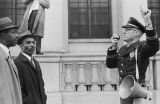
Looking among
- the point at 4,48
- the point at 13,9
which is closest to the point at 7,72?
the point at 4,48

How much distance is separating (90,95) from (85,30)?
163 inches

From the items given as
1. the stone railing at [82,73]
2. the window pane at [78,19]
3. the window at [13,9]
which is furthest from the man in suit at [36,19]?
the window at [13,9]

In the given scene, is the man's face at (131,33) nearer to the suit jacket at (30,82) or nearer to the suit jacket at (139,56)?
the suit jacket at (139,56)

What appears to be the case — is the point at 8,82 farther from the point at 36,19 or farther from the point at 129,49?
the point at 36,19

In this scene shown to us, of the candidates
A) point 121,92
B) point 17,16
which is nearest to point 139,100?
point 121,92

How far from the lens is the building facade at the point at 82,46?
37.1ft

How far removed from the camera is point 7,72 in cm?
505

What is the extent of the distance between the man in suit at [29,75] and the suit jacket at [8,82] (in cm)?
106

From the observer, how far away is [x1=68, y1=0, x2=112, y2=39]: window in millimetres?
14719

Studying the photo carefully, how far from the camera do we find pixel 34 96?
6363 mm

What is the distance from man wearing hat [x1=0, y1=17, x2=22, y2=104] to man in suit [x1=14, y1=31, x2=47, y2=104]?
37.9 inches

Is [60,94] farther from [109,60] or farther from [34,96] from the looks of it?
[34,96]

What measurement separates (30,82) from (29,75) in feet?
0.45

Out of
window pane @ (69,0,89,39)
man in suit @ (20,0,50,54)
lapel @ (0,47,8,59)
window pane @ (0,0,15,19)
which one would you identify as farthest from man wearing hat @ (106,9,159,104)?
window pane @ (0,0,15,19)
